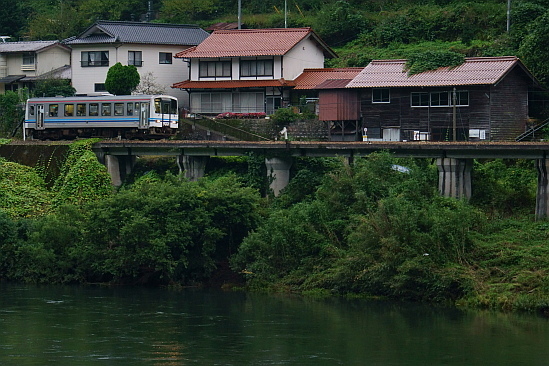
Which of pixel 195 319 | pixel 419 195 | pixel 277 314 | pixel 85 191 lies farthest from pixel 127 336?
pixel 85 191

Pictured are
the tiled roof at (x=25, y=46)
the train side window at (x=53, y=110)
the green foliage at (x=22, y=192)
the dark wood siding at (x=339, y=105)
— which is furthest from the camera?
the tiled roof at (x=25, y=46)

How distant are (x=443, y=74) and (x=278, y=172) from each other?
29.7 ft

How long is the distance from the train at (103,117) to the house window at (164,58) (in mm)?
9940

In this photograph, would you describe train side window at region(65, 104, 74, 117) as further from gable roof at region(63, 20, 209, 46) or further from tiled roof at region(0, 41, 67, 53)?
tiled roof at region(0, 41, 67, 53)

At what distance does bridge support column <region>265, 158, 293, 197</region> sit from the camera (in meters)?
45.2

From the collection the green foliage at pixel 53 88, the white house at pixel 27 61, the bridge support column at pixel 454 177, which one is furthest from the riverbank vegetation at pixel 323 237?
the white house at pixel 27 61

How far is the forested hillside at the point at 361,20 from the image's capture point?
5506 centimetres

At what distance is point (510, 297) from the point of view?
110 feet

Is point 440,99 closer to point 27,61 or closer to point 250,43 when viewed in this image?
point 250,43

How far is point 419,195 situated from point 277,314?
809 centimetres

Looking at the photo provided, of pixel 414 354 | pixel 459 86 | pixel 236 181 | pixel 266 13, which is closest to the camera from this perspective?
pixel 414 354

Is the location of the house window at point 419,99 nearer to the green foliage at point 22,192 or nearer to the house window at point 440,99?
the house window at point 440,99

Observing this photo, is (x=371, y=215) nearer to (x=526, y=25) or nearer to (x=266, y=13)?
(x=526, y=25)

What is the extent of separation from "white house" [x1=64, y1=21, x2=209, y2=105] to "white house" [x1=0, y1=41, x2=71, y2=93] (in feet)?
17.1
